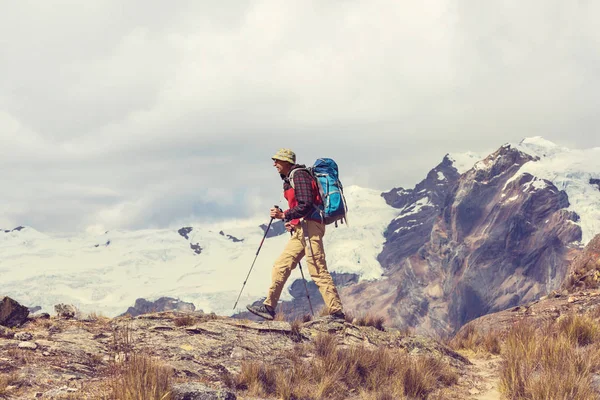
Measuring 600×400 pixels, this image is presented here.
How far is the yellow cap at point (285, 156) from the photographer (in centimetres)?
1162

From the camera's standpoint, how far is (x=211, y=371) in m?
8.58

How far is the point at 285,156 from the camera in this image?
11664 millimetres

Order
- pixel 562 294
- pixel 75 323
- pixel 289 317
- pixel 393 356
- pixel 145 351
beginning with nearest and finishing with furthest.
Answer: pixel 145 351 < pixel 393 356 < pixel 75 323 < pixel 289 317 < pixel 562 294

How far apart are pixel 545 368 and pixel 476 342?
6227 millimetres

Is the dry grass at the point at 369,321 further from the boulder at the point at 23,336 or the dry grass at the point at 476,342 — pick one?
the boulder at the point at 23,336

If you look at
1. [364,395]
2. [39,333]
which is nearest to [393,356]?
[364,395]

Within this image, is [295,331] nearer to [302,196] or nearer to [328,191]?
[302,196]

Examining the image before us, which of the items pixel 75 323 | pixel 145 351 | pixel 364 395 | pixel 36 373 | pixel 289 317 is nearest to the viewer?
pixel 36 373

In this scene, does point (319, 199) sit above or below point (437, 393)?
above

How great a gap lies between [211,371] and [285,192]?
14.8ft

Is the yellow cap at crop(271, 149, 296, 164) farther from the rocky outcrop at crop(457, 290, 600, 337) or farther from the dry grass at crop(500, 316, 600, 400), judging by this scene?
the rocky outcrop at crop(457, 290, 600, 337)

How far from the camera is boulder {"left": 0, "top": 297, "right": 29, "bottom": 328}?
11.0 metres

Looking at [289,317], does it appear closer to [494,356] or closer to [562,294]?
[494,356]

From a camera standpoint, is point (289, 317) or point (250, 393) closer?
point (250, 393)
